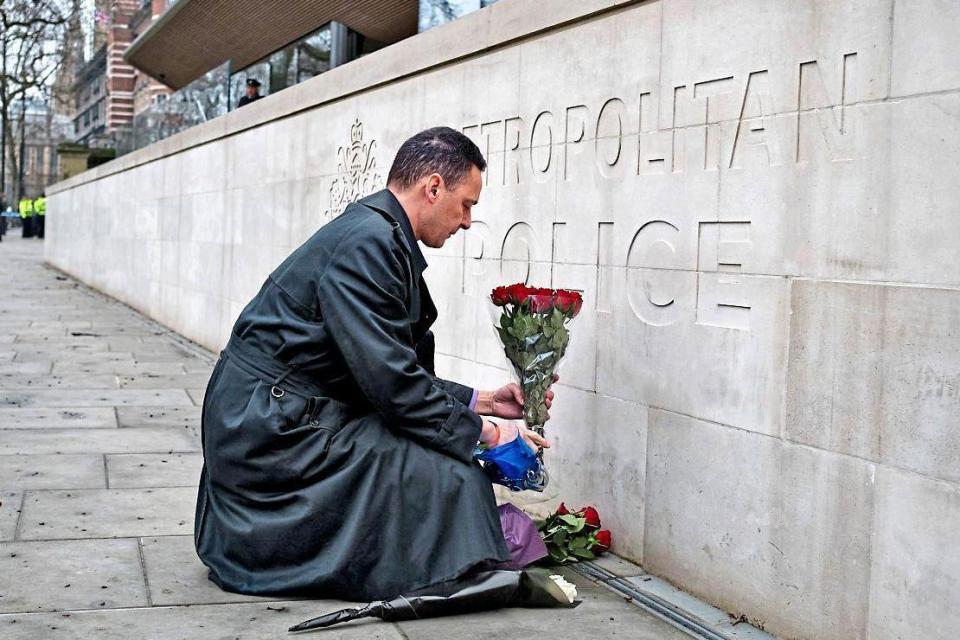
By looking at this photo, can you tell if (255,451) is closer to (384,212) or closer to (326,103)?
(384,212)

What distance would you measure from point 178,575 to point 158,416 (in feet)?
12.6

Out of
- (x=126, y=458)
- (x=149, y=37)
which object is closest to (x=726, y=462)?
(x=126, y=458)

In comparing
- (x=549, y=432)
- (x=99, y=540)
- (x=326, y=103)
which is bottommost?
(x=99, y=540)

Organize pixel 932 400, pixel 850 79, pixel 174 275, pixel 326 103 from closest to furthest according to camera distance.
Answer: pixel 932 400
pixel 850 79
pixel 326 103
pixel 174 275

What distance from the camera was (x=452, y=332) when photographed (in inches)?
249

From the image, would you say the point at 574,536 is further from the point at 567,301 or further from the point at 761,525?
the point at 567,301

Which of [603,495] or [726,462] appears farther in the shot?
[603,495]

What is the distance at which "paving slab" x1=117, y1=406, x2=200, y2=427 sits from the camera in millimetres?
7465

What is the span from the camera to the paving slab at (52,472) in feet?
18.1

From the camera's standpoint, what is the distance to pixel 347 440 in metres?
3.74

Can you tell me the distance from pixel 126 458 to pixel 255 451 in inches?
110

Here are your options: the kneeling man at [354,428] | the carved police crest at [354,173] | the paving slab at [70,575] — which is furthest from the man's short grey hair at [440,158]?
the carved police crest at [354,173]

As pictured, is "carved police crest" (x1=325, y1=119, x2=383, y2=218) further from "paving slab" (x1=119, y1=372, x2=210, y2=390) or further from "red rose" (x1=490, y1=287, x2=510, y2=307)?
"red rose" (x1=490, y1=287, x2=510, y2=307)

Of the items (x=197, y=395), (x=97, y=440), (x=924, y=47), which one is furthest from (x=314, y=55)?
(x=924, y=47)
